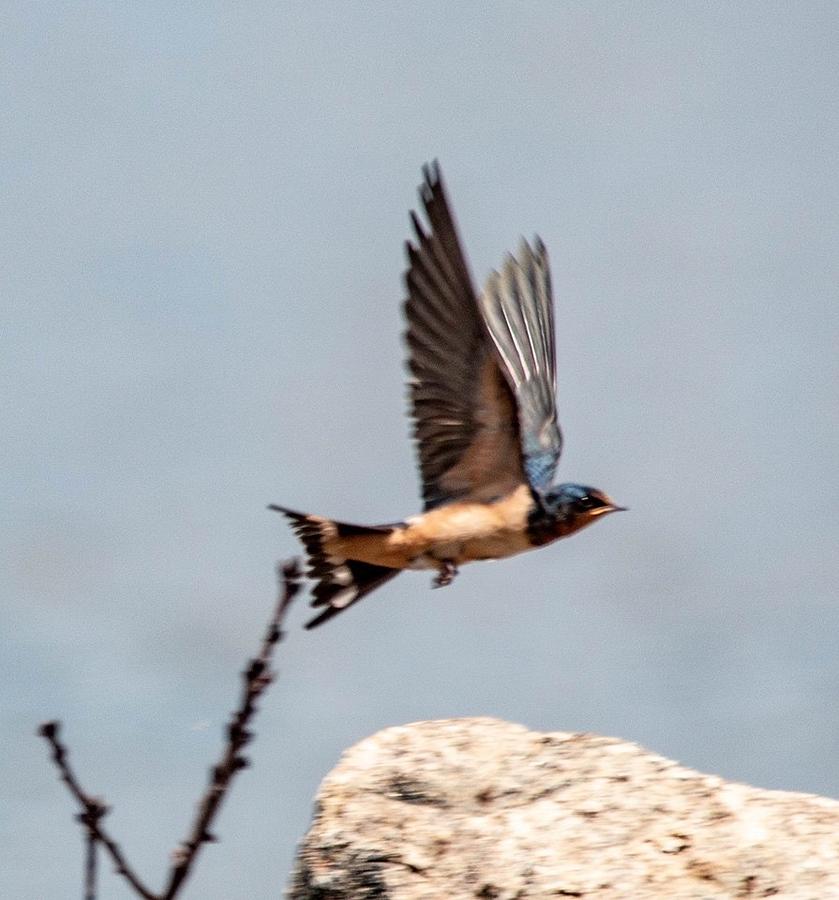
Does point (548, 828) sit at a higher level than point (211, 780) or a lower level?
lower

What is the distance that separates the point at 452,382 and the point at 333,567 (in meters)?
1.13

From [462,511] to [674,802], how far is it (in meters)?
3.48

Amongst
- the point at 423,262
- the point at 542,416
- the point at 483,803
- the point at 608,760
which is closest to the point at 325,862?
the point at 483,803

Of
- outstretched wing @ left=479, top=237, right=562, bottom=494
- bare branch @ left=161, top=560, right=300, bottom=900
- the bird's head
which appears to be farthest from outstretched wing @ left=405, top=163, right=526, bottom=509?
bare branch @ left=161, top=560, right=300, bottom=900

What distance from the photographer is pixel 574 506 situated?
27.1 feet

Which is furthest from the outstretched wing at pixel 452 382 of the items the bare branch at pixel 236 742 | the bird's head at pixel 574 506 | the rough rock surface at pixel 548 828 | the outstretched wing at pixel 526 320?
the bare branch at pixel 236 742

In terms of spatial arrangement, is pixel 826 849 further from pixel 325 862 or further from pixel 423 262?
pixel 423 262

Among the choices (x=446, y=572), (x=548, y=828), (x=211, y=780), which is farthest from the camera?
(x=446, y=572)

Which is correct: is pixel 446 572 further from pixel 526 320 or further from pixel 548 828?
pixel 548 828

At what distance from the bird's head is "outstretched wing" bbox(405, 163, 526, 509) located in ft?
0.72

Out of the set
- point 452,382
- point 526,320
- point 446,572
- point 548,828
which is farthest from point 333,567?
point 548,828

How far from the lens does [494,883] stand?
4605 millimetres

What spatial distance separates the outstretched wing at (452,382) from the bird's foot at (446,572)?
0.39 metres

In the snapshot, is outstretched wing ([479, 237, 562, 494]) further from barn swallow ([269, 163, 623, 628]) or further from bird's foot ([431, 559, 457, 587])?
bird's foot ([431, 559, 457, 587])
